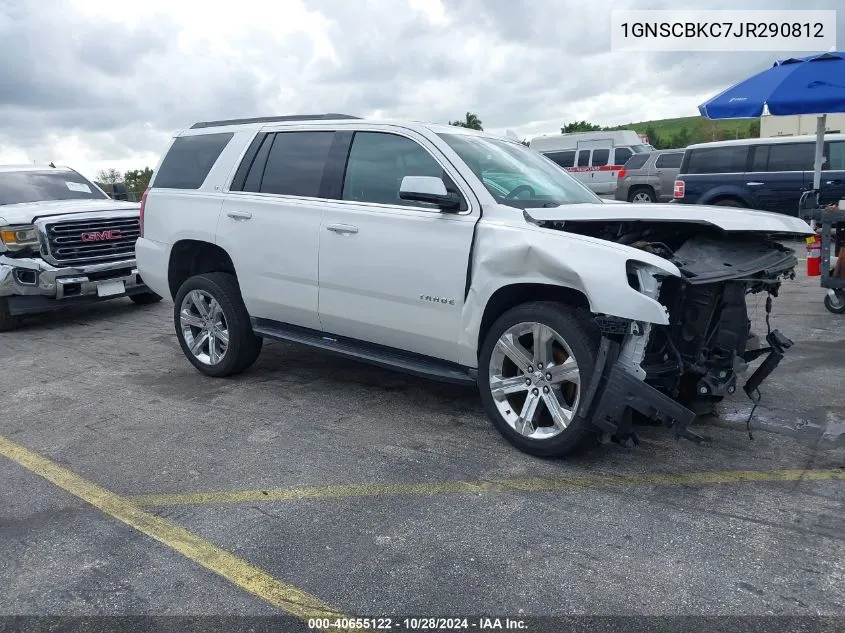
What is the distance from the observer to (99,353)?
23.8ft

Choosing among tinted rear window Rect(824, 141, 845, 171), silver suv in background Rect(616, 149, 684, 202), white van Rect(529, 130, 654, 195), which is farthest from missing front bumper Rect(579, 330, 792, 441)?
white van Rect(529, 130, 654, 195)

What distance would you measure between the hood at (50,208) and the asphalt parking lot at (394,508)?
3.19 meters

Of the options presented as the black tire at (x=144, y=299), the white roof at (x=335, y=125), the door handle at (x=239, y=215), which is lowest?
the black tire at (x=144, y=299)

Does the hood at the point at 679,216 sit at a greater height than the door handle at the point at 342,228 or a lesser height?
greater

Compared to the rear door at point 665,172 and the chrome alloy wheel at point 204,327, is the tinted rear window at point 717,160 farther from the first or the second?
the chrome alloy wheel at point 204,327

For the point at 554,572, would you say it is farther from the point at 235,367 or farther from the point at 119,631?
the point at 235,367

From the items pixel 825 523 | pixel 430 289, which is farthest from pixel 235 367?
pixel 825 523

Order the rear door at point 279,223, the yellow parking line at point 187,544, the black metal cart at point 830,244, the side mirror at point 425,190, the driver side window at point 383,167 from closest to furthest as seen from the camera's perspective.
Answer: the yellow parking line at point 187,544 < the side mirror at point 425,190 < the driver side window at point 383,167 < the rear door at point 279,223 < the black metal cart at point 830,244

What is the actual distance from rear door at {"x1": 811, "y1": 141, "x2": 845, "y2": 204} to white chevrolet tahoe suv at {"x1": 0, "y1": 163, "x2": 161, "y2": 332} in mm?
11375

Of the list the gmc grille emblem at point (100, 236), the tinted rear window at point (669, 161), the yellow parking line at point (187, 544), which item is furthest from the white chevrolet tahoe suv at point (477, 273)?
the tinted rear window at point (669, 161)

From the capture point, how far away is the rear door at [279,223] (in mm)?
5289

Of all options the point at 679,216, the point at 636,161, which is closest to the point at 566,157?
the point at 636,161

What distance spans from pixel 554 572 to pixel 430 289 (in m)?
1.97

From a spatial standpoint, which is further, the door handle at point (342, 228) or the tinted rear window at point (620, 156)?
the tinted rear window at point (620, 156)
